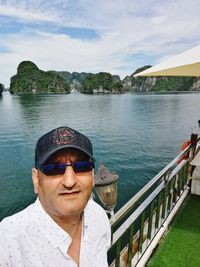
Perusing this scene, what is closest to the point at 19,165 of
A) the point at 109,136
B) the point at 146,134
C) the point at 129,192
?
the point at 129,192

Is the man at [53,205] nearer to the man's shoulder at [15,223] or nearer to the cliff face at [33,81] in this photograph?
the man's shoulder at [15,223]

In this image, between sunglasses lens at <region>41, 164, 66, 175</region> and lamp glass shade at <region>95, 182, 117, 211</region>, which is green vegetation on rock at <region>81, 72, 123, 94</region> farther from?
sunglasses lens at <region>41, 164, 66, 175</region>

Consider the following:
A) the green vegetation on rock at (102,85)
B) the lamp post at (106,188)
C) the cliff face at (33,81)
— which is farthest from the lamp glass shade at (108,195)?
the green vegetation on rock at (102,85)

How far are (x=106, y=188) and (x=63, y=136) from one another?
1792 millimetres

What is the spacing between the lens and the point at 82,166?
1195mm

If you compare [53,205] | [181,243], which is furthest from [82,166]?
[181,243]

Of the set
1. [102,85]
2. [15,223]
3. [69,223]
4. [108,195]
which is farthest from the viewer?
[102,85]

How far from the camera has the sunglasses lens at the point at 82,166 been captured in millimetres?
1178

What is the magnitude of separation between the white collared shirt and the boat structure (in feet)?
2.15

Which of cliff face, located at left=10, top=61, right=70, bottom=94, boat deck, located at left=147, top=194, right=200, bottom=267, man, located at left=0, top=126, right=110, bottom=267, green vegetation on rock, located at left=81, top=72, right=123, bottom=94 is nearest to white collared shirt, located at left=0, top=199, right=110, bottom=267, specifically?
man, located at left=0, top=126, right=110, bottom=267

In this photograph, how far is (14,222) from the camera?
110cm

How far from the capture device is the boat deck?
3.47m

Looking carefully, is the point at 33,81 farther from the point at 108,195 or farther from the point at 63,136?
the point at 63,136

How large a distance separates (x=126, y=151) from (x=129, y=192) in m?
7.46
